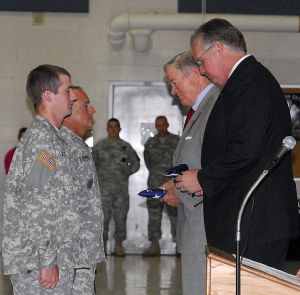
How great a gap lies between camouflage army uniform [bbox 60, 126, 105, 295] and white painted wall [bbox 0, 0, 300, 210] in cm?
724

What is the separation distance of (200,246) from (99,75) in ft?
24.6

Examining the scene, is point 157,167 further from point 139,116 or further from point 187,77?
point 187,77

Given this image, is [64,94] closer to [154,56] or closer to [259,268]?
[259,268]

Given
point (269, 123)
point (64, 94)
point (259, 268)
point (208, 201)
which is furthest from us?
point (64, 94)

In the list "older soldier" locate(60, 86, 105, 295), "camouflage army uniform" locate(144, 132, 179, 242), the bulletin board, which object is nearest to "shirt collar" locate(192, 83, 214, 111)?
"older soldier" locate(60, 86, 105, 295)

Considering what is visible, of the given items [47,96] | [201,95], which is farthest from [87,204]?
[201,95]

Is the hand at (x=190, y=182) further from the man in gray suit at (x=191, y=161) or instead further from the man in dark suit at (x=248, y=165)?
the man in gray suit at (x=191, y=161)

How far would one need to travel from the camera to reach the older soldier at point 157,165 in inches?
413

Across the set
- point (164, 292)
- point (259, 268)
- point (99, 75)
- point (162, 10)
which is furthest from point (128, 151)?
point (259, 268)

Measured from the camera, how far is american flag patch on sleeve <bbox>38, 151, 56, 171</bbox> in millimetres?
3256

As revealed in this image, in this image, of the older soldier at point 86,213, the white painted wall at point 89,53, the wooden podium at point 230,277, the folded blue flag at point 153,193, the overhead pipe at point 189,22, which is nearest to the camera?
the wooden podium at point 230,277

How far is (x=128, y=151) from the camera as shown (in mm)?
10508

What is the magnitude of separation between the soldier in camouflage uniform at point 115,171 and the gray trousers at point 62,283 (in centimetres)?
691

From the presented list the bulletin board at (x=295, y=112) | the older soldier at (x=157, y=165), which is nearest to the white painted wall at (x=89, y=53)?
the bulletin board at (x=295, y=112)
